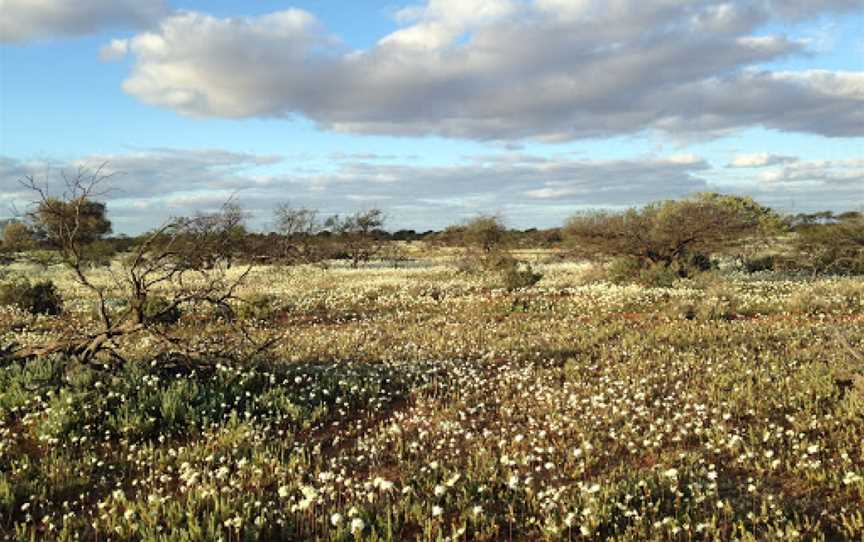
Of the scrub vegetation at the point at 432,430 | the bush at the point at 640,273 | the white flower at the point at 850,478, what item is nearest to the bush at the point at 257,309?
the scrub vegetation at the point at 432,430

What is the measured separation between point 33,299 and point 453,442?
21.0 metres

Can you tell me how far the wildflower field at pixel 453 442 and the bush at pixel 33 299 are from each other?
11502mm

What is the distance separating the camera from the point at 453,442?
7.04 meters

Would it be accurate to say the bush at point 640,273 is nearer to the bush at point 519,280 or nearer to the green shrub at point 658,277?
the green shrub at point 658,277

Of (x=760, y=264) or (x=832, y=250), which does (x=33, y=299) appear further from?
(x=832, y=250)

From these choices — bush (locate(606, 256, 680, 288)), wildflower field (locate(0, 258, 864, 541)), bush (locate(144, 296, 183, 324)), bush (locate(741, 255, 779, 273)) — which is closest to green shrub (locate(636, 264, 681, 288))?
bush (locate(606, 256, 680, 288))

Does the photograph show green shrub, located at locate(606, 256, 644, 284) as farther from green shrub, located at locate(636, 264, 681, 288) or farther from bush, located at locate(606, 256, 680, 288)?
green shrub, located at locate(636, 264, 681, 288)

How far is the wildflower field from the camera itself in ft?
17.0

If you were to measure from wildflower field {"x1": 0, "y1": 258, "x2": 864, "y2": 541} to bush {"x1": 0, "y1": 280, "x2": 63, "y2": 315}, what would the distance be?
11.5 metres

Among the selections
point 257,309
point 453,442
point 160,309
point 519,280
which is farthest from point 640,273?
point 453,442

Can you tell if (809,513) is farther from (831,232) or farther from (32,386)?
(831,232)

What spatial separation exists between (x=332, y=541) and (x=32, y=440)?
477cm

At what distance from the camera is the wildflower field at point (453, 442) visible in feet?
17.0

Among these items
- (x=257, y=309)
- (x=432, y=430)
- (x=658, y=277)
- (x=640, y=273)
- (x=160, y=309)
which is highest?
(x=640, y=273)
